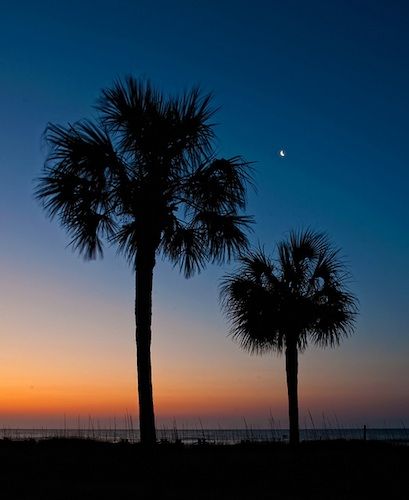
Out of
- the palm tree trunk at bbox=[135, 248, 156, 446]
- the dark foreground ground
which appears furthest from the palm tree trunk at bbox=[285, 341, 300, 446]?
the palm tree trunk at bbox=[135, 248, 156, 446]

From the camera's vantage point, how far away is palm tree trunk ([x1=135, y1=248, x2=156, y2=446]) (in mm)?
12672

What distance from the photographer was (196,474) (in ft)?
51.6

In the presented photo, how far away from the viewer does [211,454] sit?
2077 centimetres

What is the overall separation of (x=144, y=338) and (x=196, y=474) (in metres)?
4.71

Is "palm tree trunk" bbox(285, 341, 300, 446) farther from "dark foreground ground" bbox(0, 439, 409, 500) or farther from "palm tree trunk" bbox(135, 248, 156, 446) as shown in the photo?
"palm tree trunk" bbox(135, 248, 156, 446)

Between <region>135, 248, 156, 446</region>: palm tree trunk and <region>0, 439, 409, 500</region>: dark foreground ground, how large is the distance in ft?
1.81

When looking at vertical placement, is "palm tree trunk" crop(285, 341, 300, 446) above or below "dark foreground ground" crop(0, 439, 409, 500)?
above

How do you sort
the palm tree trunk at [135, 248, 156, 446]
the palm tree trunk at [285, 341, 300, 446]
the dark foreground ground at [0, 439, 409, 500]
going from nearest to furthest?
1. the palm tree trunk at [135, 248, 156, 446]
2. the dark foreground ground at [0, 439, 409, 500]
3. the palm tree trunk at [285, 341, 300, 446]

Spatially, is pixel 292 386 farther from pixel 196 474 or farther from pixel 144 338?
pixel 144 338

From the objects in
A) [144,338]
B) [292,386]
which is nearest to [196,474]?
[144,338]

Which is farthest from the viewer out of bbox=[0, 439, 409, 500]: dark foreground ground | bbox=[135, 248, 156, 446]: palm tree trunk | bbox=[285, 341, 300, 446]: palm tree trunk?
bbox=[285, 341, 300, 446]: palm tree trunk

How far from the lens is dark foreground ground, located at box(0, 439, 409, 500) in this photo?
1282 cm

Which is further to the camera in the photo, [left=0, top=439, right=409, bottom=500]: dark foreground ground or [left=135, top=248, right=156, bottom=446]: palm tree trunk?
[left=0, top=439, right=409, bottom=500]: dark foreground ground

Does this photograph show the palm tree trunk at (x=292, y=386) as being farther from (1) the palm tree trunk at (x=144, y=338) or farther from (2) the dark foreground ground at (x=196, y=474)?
(1) the palm tree trunk at (x=144, y=338)
